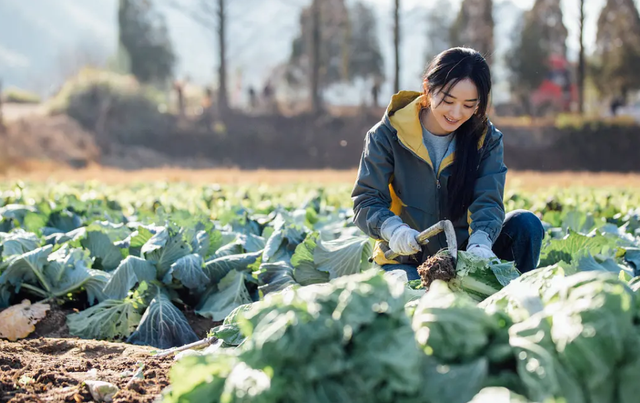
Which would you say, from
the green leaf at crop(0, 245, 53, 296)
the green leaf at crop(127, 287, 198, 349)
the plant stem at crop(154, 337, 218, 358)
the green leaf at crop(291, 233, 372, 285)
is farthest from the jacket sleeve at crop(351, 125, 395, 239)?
the green leaf at crop(0, 245, 53, 296)

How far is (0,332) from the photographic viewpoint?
434 cm

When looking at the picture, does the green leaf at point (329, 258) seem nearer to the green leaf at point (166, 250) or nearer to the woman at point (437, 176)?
the woman at point (437, 176)

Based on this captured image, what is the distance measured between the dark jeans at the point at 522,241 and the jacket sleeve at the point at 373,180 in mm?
366

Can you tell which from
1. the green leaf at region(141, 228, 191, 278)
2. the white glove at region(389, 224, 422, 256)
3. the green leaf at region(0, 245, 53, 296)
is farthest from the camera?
the green leaf at region(0, 245, 53, 296)

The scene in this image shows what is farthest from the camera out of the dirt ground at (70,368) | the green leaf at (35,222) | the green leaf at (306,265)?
the green leaf at (35,222)

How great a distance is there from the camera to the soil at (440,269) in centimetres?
292

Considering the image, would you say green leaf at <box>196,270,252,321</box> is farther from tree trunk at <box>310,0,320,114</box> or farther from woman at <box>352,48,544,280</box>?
tree trunk at <box>310,0,320,114</box>

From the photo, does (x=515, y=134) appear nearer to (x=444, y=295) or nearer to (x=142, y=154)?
(x=142, y=154)

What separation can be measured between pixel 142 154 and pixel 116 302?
2855 centimetres

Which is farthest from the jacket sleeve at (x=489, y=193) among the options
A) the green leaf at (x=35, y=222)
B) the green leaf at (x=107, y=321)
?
the green leaf at (x=35, y=222)

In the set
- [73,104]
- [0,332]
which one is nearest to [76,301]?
[0,332]

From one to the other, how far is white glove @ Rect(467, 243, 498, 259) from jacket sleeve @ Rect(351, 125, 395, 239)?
63cm

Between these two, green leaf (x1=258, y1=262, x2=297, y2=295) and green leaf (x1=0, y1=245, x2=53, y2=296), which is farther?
green leaf (x1=0, y1=245, x2=53, y2=296)

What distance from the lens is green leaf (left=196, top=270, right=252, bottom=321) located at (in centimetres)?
430
